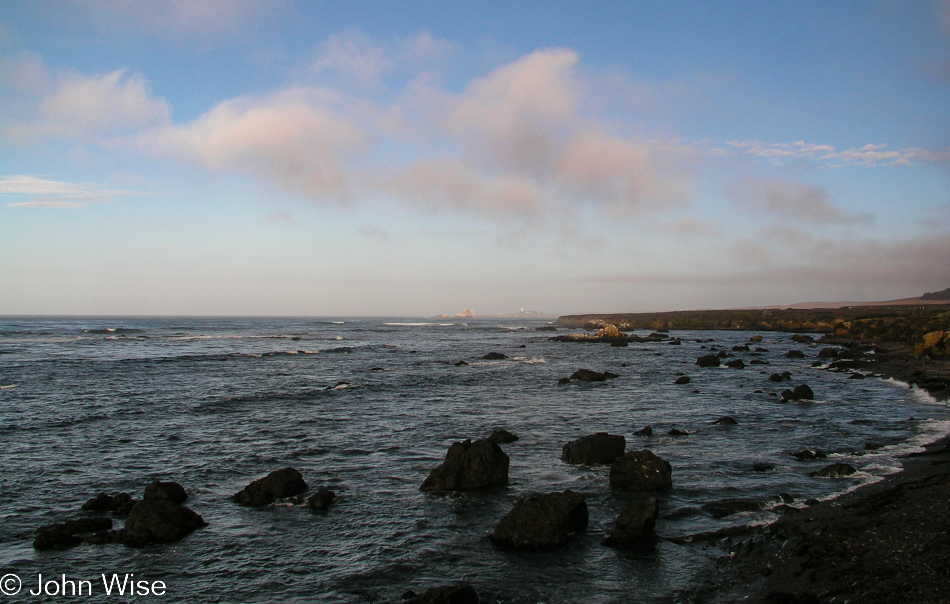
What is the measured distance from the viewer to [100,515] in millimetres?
13719

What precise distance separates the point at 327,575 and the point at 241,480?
749cm

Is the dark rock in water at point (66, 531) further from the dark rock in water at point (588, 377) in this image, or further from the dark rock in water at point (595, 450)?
the dark rock in water at point (588, 377)

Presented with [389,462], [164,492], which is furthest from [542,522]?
[164,492]

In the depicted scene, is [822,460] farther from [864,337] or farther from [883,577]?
[864,337]

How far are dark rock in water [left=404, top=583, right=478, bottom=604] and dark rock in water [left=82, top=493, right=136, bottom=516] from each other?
923cm

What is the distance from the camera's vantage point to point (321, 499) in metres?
14.3

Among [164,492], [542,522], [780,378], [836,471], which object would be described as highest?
[542,522]

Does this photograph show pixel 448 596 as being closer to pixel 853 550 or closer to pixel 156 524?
pixel 156 524

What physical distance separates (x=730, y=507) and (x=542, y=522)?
5.39 metres

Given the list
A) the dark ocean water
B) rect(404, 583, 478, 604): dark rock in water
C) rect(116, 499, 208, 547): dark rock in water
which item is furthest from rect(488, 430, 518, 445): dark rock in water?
rect(404, 583, 478, 604): dark rock in water

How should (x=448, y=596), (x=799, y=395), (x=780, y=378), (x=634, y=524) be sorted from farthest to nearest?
(x=780, y=378) < (x=799, y=395) < (x=634, y=524) < (x=448, y=596)

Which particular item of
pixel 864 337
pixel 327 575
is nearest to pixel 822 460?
pixel 327 575

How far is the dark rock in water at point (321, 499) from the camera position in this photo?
559 inches

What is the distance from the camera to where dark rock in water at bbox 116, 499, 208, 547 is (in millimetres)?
11883
